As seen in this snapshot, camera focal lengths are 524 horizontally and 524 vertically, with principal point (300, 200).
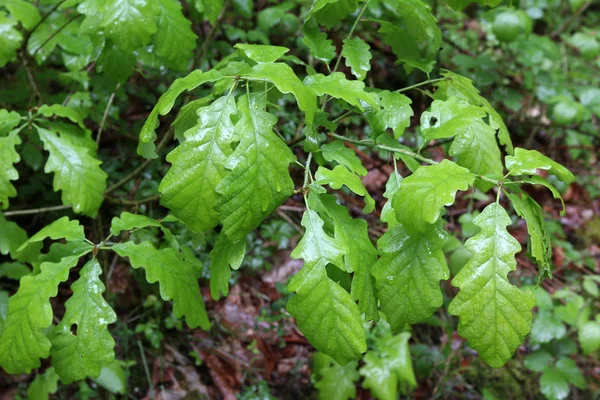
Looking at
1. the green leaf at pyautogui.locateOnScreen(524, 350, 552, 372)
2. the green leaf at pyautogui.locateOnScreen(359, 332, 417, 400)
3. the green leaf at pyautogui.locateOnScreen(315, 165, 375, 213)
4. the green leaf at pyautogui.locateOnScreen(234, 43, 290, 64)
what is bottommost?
the green leaf at pyautogui.locateOnScreen(524, 350, 552, 372)

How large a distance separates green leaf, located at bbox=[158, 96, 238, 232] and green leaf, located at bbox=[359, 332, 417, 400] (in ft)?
5.75

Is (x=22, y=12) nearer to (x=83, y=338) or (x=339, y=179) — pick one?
(x=83, y=338)

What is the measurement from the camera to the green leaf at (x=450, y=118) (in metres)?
1.38

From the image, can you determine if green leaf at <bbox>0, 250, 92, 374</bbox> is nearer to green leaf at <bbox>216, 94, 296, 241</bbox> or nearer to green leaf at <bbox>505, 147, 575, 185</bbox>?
green leaf at <bbox>216, 94, 296, 241</bbox>

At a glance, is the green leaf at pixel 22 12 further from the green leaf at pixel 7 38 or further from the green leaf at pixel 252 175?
the green leaf at pixel 252 175

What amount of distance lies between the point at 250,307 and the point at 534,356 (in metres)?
1.65

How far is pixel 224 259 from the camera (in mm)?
1402

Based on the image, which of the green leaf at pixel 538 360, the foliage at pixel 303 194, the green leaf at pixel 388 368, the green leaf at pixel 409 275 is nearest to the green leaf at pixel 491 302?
the foliage at pixel 303 194

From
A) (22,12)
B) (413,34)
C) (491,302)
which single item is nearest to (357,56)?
(413,34)

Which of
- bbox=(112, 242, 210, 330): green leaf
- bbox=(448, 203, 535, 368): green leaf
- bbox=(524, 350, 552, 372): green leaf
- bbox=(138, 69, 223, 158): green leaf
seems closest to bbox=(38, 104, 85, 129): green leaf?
bbox=(112, 242, 210, 330): green leaf

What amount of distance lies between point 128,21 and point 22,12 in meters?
0.74

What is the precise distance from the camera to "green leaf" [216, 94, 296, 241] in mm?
1174

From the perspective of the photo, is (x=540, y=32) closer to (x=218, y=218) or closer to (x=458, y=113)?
(x=458, y=113)

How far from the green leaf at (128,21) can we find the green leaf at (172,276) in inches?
26.1
